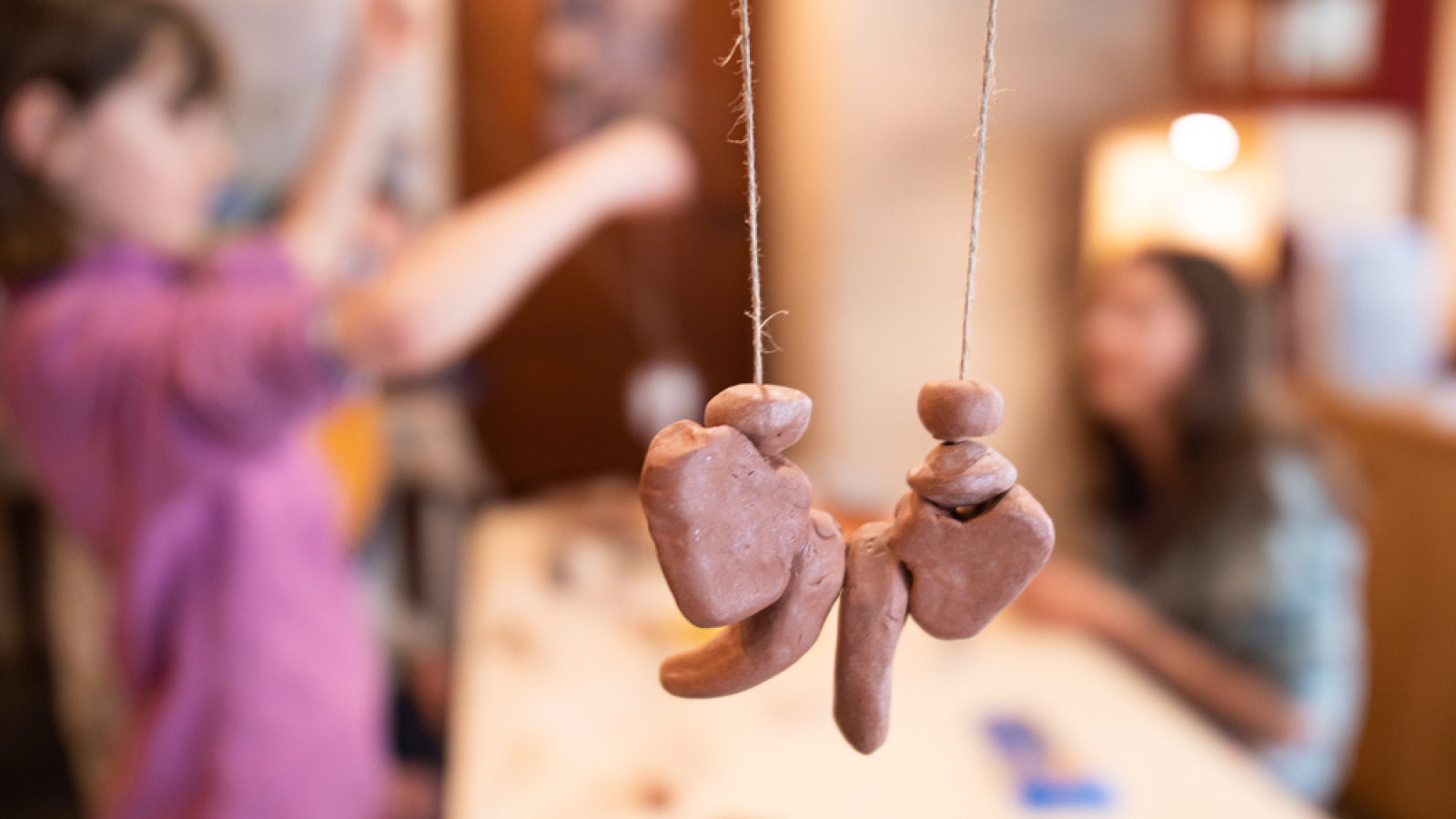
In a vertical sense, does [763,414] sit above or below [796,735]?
above

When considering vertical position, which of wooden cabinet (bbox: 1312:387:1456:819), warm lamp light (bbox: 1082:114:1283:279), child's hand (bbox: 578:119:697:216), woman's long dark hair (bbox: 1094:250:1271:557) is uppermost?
child's hand (bbox: 578:119:697:216)

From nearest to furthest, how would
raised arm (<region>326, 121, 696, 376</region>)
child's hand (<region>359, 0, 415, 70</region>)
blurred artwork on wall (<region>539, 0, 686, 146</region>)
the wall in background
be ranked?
raised arm (<region>326, 121, 696, 376</region>) < child's hand (<region>359, 0, 415, 70</region>) < the wall in background < blurred artwork on wall (<region>539, 0, 686, 146</region>)

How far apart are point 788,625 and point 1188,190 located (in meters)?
1.71

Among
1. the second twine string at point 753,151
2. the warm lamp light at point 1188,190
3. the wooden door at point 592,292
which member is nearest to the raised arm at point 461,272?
the second twine string at point 753,151

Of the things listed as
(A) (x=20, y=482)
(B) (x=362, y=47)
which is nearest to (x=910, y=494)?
(B) (x=362, y=47)

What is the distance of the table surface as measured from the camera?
72cm

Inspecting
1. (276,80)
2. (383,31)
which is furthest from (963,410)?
(276,80)

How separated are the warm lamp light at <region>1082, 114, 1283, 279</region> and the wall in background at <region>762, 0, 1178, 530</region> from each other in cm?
16

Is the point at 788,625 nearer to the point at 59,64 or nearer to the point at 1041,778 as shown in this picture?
the point at 1041,778

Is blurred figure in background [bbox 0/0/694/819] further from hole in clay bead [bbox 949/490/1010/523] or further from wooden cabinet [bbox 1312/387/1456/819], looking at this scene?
wooden cabinet [bbox 1312/387/1456/819]

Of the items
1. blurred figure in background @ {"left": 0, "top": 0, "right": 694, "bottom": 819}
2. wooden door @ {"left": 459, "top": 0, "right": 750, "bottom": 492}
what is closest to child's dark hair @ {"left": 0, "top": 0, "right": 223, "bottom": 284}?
blurred figure in background @ {"left": 0, "top": 0, "right": 694, "bottom": 819}

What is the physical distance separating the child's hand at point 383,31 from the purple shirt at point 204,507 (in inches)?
9.2

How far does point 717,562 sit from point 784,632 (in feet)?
0.14

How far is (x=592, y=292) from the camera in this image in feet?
8.92
